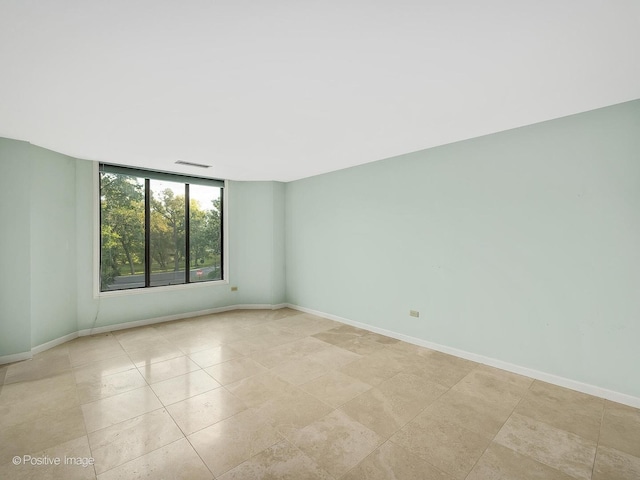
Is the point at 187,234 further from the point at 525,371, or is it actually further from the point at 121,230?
the point at 525,371

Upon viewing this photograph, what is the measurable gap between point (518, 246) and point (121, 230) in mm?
6578

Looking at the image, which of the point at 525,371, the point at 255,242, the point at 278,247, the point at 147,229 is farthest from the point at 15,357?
the point at 525,371

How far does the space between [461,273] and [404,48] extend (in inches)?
105

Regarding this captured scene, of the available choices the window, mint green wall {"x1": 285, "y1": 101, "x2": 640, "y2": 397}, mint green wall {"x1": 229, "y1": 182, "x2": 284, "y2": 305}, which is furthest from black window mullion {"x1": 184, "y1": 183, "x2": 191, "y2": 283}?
mint green wall {"x1": 285, "y1": 101, "x2": 640, "y2": 397}

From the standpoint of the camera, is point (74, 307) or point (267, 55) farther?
point (74, 307)

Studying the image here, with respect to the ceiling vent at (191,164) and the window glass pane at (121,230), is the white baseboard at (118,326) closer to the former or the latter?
the window glass pane at (121,230)

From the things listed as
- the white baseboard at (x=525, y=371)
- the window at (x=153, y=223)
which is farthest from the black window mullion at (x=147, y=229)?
the white baseboard at (x=525, y=371)

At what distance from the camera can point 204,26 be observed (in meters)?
1.61

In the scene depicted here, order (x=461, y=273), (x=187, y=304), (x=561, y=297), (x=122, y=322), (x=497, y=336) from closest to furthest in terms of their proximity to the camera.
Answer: (x=561, y=297) < (x=497, y=336) < (x=461, y=273) < (x=122, y=322) < (x=187, y=304)

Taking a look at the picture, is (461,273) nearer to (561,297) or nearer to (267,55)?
(561,297)

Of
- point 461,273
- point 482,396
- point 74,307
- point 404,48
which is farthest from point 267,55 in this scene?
point 74,307

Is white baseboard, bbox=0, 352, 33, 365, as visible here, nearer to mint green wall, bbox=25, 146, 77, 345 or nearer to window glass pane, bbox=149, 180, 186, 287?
mint green wall, bbox=25, 146, 77, 345

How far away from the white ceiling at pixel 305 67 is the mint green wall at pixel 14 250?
355mm

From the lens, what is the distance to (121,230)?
18.0 feet
